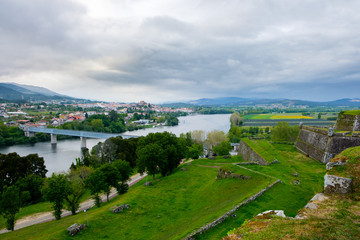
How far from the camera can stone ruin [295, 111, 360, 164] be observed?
20312mm

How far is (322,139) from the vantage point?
23.3 metres

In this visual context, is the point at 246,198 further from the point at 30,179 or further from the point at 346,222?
the point at 30,179

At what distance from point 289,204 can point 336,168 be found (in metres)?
3.39

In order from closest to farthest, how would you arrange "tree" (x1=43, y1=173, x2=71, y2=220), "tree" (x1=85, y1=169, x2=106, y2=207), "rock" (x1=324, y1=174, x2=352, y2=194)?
"rock" (x1=324, y1=174, x2=352, y2=194) → "tree" (x1=43, y1=173, x2=71, y2=220) → "tree" (x1=85, y1=169, x2=106, y2=207)

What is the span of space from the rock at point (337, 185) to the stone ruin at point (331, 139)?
12.9 meters

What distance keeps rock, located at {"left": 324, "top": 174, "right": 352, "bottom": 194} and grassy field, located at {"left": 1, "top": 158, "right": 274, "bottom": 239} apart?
4098 mm

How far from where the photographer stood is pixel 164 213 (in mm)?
14742

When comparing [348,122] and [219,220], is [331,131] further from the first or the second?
[219,220]

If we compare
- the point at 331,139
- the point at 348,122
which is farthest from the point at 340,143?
the point at 348,122

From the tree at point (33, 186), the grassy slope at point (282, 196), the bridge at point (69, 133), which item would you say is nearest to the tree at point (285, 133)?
the grassy slope at point (282, 196)

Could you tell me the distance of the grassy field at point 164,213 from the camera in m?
12.0

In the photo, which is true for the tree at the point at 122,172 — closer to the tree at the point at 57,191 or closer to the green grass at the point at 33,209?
the tree at the point at 57,191

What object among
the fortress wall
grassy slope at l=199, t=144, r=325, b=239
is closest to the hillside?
grassy slope at l=199, t=144, r=325, b=239

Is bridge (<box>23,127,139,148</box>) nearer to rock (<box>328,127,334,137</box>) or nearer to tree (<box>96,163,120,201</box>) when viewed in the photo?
tree (<box>96,163,120,201</box>)
